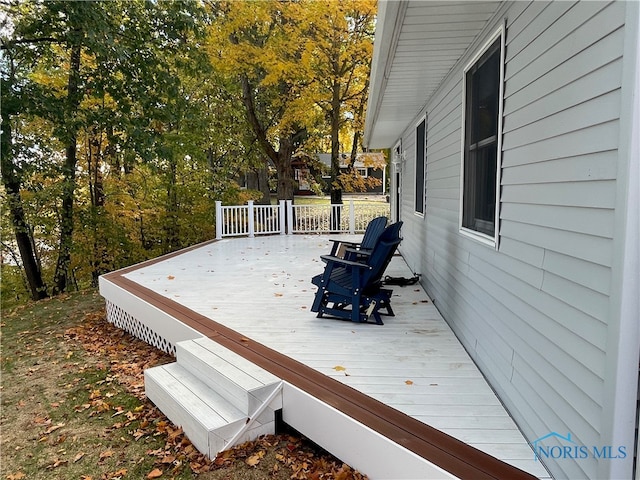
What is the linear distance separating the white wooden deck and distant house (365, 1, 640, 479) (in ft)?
0.51

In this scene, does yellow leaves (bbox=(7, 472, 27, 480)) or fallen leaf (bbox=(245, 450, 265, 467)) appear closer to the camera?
fallen leaf (bbox=(245, 450, 265, 467))

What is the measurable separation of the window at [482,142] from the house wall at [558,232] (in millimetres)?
153

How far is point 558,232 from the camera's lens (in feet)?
5.86

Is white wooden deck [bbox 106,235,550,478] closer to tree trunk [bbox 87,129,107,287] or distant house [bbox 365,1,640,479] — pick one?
distant house [bbox 365,1,640,479]

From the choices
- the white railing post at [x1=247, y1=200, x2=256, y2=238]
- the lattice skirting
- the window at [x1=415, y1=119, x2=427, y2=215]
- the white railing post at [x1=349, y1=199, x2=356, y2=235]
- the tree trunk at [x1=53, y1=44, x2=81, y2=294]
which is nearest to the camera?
the lattice skirting

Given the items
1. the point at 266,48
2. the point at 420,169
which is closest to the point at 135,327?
the point at 420,169

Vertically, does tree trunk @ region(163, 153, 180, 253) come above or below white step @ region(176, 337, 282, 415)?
above

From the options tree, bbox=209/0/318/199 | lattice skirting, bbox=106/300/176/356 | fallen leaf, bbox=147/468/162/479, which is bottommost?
fallen leaf, bbox=147/468/162/479

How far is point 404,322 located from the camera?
3984 mm

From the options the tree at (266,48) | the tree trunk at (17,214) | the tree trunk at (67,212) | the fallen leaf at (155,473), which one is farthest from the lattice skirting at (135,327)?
the tree at (266,48)

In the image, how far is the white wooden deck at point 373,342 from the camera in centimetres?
222

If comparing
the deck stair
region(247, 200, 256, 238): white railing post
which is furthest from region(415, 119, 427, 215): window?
region(247, 200, 256, 238): white railing post

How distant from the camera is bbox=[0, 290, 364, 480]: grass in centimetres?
231

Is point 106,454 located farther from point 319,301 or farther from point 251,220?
point 251,220
